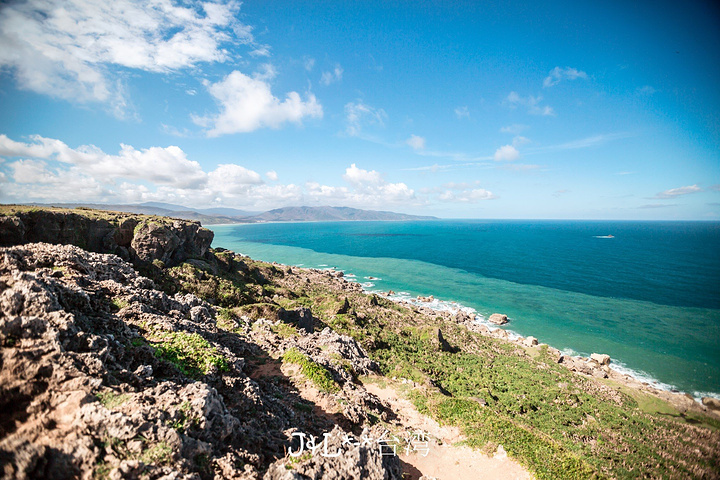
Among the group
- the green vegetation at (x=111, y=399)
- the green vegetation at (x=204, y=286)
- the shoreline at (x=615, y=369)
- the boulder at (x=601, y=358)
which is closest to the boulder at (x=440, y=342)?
the shoreline at (x=615, y=369)

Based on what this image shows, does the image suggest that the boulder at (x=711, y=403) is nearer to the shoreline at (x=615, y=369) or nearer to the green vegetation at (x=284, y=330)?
the shoreline at (x=615, y=369)

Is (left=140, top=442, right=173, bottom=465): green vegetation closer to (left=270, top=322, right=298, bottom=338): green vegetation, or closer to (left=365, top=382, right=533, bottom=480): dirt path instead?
(left=365, top=382, right=533, bottom=480): dirt path

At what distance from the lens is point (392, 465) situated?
1023 cm

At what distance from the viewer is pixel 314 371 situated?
60.7 feet

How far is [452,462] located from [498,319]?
44.5 meters

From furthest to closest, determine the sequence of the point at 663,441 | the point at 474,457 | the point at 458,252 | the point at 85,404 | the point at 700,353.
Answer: the point at 458,252, the point at 700,353, the point at 663,441, the point at 474,457, the point at 85,404

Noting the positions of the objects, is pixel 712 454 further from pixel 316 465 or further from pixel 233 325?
pixel 233 325

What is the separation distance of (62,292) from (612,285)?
334 feet

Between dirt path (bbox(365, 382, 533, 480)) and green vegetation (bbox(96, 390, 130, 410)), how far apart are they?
11966 mm

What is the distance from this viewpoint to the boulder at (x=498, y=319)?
5286 centimetres

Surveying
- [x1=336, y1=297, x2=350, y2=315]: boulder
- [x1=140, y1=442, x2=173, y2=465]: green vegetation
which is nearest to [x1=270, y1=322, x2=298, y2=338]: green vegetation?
[x1=336, y1=297, x2=350, y2=315]: boulder

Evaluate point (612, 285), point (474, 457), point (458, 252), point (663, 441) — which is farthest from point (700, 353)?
point (458, 252)

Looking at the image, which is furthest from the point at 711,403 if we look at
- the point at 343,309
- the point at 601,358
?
the point at 343,309

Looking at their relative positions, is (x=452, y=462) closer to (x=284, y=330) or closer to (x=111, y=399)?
(x=111, y=399)
